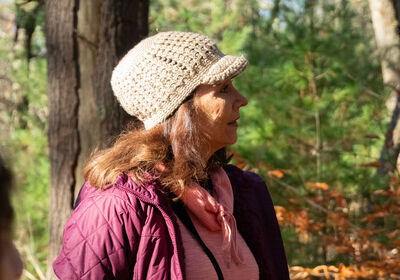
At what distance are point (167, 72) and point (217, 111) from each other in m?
0.28

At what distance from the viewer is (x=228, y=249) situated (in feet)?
6.88

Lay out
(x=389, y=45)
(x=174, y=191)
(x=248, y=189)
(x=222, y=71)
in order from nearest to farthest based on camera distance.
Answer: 1. (x=174, y=191)
2. (x=222, y=71)
3. (x=248, y=189)
4. (x=389, y=45)

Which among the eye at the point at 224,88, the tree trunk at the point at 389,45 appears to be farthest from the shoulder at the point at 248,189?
the tree trunk at the point at 389,45

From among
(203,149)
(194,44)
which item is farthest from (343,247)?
(194,44)

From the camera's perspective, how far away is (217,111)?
2.31m

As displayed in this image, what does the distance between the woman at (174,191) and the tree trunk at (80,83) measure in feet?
3.36

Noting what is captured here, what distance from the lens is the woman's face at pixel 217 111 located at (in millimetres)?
2305

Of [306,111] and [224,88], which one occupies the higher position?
[224,88]

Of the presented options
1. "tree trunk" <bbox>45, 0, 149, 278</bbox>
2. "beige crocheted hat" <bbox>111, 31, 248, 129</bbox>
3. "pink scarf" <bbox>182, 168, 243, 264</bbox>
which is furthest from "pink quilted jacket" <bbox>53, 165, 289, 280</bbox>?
"tree trunk" <bbox>45, 0, 149, 278</bbox>

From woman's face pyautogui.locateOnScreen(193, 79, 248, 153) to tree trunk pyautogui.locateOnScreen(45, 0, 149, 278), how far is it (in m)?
1.18

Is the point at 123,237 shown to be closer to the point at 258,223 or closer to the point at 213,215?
the point at 213,215

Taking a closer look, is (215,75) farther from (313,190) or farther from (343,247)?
(313,190)

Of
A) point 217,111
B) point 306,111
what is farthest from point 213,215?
point 306,111

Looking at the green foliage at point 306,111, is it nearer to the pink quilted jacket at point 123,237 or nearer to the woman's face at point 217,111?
the woman's face at point 217,111
